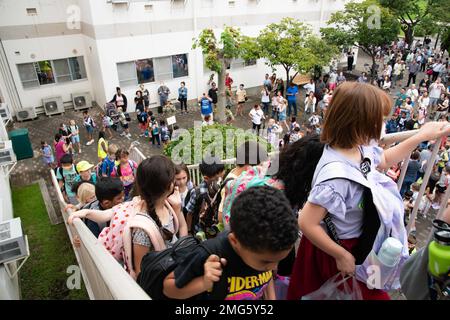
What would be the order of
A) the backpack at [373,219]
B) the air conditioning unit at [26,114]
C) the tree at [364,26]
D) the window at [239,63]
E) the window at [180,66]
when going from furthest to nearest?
the tree at [364,26]
the window at [239,63]
the window at [180,66]
the air conditioning unit at [26,114]
the backpack at [373,219]

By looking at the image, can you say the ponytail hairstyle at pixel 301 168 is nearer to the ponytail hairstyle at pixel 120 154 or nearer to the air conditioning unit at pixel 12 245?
the air conditioning unit at pixel 12 245

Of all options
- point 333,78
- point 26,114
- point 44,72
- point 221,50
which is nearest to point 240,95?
point 221,50

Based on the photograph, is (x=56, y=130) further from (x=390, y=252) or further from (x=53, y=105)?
(x=390, y=252)

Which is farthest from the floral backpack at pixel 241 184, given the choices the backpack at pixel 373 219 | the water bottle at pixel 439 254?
the water bottle at pixel 439 254

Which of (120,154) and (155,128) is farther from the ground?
(120,154)

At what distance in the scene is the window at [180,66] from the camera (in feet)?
51.3

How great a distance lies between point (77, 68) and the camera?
15359 millimetres

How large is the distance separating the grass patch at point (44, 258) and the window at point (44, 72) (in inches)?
300

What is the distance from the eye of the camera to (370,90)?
1.74 meters

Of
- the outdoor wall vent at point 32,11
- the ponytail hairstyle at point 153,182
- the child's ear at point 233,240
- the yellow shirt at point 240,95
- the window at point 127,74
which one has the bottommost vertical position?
the yellow shirt at point 240,95

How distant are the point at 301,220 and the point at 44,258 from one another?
631 cm

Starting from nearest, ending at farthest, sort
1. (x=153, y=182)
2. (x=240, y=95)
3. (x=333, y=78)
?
(x=153, y=182)
(x=240, y=95)
(x=333, y=78)

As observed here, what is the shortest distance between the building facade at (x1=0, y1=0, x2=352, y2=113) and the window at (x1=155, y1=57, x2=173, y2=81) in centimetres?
Answer: 4
